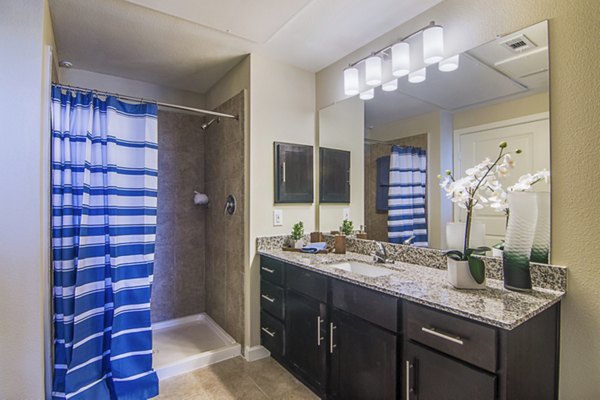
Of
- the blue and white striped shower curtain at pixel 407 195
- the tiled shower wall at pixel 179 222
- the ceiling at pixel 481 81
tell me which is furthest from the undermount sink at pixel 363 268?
the tiled shower wall at pixel 179 222

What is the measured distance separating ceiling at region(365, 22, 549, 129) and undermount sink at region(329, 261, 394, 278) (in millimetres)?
1012

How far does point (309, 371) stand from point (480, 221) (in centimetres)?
136

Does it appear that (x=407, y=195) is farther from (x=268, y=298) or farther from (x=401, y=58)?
(x=268, y=298)

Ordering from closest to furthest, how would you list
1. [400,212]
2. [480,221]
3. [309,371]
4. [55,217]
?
[480,221] < [55,217] < [309,371] < [400,212]

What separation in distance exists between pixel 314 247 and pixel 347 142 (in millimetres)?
914

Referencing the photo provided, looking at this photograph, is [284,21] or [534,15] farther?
[284,21]

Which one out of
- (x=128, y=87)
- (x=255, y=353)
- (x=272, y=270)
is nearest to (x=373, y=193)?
(x=272, y=270)

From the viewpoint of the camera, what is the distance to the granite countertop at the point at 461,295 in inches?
42.6

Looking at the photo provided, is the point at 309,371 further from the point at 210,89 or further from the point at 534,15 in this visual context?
the point at 210,89

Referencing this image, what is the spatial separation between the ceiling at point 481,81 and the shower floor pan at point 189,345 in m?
2.21

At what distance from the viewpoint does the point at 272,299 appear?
229 centimetres

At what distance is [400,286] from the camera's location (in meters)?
1.44

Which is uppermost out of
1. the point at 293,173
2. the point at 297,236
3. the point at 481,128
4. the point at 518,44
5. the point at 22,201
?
the point at 518,44

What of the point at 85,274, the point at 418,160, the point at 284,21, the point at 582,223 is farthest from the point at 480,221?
the point at 85,274
